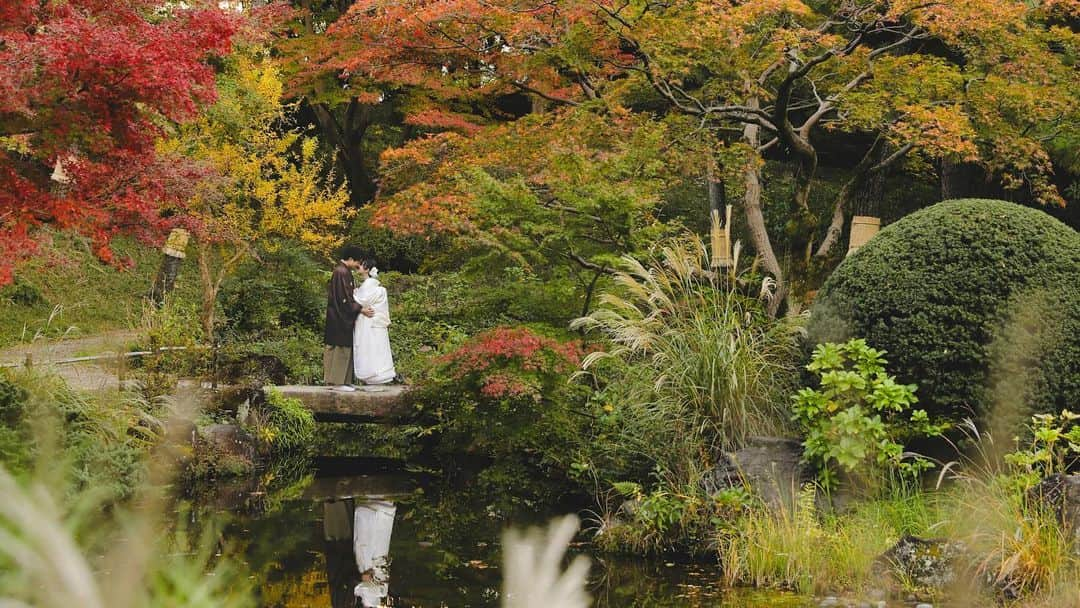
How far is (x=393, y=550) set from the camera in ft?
26.4

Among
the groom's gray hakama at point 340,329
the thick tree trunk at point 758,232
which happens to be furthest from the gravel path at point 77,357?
the thick tree trunk at point 758,232

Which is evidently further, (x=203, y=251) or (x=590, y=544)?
(x=203, y=251)

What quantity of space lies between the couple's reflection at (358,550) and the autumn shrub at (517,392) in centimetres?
136

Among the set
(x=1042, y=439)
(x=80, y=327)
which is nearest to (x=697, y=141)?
(x=1042, y=439)

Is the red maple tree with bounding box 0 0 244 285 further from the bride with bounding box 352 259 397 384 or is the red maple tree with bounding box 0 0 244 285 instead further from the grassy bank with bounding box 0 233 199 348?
the grassy bank with bounding box 0 233 199 348

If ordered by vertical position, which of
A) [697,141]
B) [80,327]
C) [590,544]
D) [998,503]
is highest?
[697,141]

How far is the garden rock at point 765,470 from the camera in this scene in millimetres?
7816

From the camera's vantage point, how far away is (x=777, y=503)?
25.6 feet

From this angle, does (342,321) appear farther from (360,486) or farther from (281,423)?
(360,486)

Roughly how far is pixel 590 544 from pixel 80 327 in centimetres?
1063

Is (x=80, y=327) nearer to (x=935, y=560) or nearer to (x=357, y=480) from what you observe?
(x=357, y=480)

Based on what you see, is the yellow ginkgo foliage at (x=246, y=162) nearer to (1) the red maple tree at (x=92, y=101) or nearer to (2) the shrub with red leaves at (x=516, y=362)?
(2) the shrub with red leaves at (x=516, y=362)

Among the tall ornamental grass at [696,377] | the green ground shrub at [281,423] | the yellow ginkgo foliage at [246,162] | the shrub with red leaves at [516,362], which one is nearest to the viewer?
the tall ornamental grass at [696,377]

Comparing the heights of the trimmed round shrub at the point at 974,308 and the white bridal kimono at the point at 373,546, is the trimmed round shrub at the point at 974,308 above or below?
above
